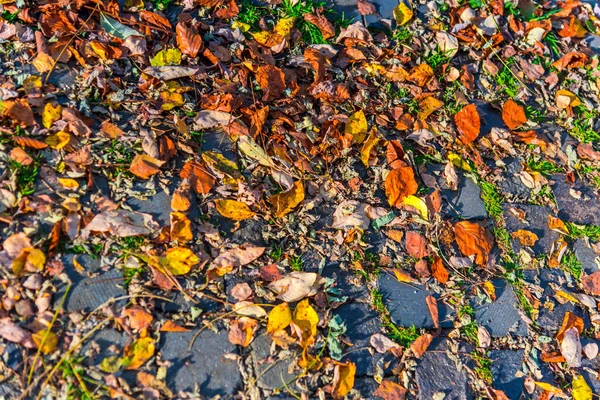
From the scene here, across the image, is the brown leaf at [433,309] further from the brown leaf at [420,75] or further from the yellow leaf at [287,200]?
the brown leaf at [420,75]

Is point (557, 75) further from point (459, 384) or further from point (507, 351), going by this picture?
point (459, 384)

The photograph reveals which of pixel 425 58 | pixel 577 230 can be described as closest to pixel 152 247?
pixel 425 58

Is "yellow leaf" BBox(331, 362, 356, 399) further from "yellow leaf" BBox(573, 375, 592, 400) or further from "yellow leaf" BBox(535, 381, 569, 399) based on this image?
"yellow leaf" BBox(573, 375, 592, 400)

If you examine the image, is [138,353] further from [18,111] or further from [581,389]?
[581,389]

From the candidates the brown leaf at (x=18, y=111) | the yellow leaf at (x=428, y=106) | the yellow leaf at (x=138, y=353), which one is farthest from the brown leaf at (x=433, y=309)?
the brown leaf at (x=18, y=111)

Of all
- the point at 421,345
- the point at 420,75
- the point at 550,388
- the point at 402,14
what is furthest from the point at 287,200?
the point at 402,14
